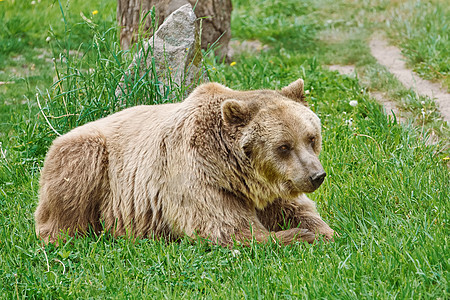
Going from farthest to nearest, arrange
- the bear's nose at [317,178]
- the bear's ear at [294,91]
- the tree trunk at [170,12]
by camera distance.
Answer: the tree trunk at [170,12] < the bear's ear at [294,91] < the bear's nose at [317,178]

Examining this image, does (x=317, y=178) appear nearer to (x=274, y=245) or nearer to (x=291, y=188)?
(x=291, y=188)

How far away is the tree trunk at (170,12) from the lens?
23.8 feet

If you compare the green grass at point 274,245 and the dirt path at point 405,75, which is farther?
the dirt path at point 405,75

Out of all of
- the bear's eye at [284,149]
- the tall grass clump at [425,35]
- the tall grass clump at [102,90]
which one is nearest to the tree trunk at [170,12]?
the tall grass clump at [102,90]

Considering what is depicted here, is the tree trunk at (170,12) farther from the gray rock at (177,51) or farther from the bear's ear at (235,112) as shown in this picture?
the bear's ear at (235,112)

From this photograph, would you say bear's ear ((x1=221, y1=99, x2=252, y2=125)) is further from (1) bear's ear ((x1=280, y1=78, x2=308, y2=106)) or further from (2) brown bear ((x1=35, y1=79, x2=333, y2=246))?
(1) bear's ear ((x1=280, y1=78, x2=308, y2=106))

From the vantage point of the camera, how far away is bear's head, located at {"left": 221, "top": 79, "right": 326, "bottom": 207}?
13.5 ft

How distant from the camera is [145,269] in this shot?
381 cm

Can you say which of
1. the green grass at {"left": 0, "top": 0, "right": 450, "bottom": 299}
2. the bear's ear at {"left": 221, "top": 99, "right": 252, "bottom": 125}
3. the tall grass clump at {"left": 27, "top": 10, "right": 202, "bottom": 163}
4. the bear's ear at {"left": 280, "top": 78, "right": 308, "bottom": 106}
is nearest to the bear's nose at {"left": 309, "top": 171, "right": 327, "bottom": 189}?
the green grass at {"left": 0, "top": 0, "right": 450, "bottom": 299}

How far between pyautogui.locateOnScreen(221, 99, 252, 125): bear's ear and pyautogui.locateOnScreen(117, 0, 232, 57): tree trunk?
270cm

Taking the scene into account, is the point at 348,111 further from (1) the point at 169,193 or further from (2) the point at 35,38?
(2) the point at 35,38

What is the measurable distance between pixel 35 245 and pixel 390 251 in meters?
2.61

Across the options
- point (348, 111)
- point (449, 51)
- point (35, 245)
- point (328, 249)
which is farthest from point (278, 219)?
point (449, 51)

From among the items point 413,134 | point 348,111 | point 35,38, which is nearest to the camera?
point 413,134
